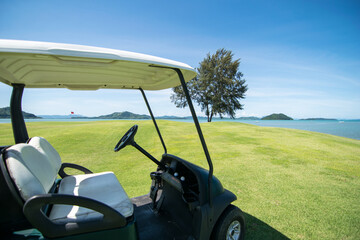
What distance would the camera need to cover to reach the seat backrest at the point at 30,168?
1.22m

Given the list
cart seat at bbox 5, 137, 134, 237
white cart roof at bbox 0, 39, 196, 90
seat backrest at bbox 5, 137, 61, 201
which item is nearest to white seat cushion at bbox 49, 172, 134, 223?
cart seat at bbox 5, 137, 134, 237

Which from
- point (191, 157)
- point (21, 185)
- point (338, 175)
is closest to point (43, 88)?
point (21, 185)

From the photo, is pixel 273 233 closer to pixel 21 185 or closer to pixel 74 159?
pixel 21 185

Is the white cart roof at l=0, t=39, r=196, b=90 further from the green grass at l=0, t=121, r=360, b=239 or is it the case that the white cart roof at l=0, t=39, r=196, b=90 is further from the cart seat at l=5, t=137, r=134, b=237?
the green grass at l=0, t=121, r=360, b=239

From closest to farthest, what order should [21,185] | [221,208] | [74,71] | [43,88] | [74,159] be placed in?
1. [21,185]
2. [221,208]
3. [74,71]
4. [43,88]
5. [74,159]

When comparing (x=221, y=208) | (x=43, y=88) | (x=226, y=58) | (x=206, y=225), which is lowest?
(x=206, y=225)

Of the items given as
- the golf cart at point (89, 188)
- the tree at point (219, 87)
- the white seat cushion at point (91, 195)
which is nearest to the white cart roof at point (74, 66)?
the golf cart at point (89, 188)

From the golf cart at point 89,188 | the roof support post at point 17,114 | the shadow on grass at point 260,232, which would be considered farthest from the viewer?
the roof support post at point 17,114

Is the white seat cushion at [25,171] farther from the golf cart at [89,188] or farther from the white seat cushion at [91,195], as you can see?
the white seat cushion at [91,195]

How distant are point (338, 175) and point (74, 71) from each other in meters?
5.76

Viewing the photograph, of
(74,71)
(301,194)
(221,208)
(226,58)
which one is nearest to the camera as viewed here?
(221,208)

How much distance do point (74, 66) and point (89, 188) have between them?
1.37 metres

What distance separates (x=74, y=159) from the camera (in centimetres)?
556

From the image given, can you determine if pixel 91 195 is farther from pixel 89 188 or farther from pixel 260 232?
pixel 260 232
